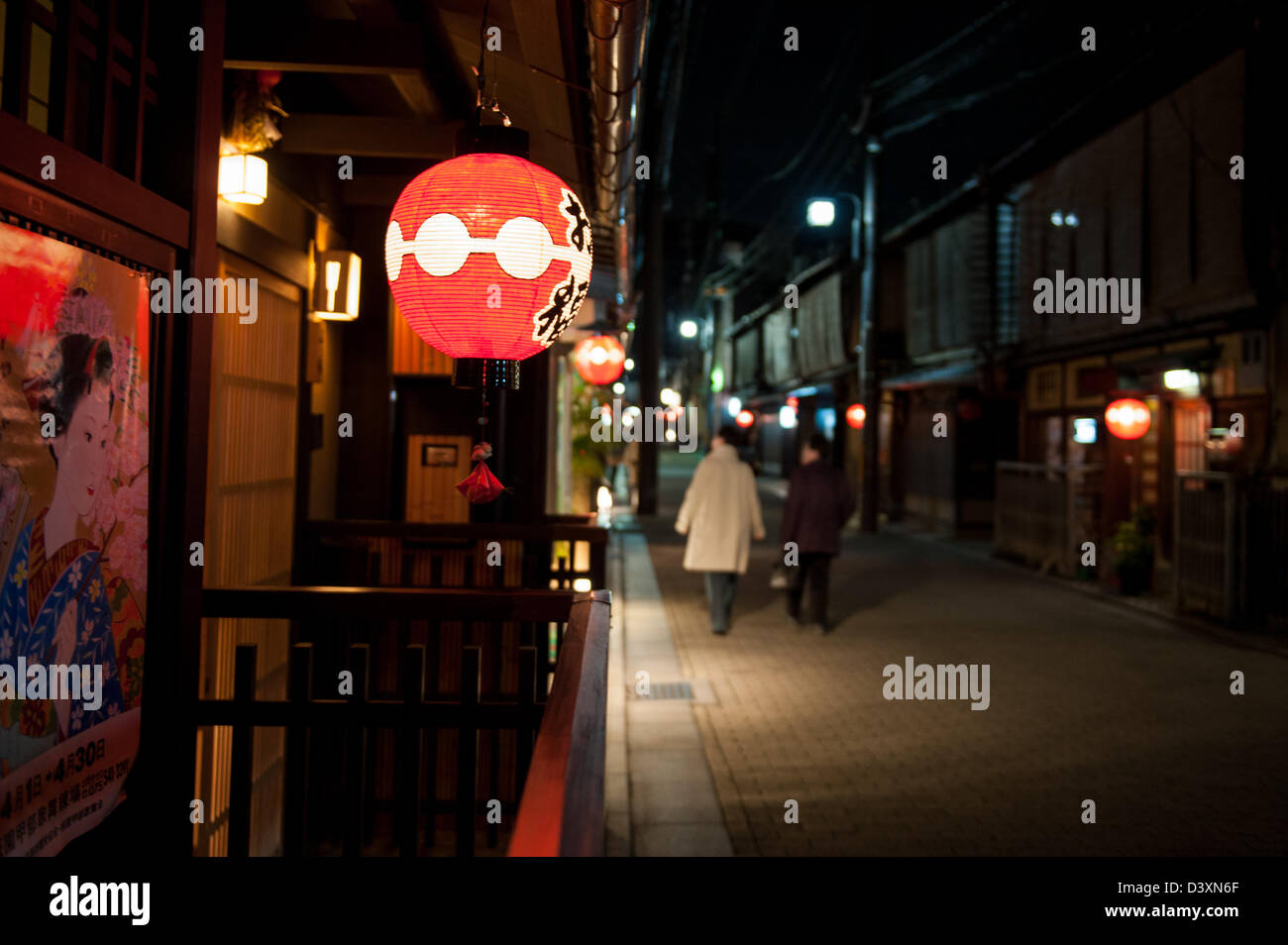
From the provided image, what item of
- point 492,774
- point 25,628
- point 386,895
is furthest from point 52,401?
point 492,774

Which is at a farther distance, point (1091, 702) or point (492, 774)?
point (1091, 702)

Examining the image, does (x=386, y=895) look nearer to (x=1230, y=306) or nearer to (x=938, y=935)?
(x=938, y=935)

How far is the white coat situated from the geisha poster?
7619mm

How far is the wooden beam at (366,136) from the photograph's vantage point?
5.68m

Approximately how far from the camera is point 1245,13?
12422 millimetres

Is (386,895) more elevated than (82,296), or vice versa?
(82,296)

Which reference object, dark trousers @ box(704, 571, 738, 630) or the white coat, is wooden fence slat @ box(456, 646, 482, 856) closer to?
the white coat

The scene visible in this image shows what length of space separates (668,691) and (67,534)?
6.36 metres

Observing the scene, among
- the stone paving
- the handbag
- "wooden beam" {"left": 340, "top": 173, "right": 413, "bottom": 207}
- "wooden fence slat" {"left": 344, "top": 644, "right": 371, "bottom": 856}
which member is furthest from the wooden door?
the handbag

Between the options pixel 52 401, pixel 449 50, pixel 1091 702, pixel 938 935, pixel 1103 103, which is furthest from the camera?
pixel 1103 103

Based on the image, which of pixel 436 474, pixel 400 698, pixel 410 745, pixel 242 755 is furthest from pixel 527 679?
pixel 436 474

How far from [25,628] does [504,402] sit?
5.55 metres

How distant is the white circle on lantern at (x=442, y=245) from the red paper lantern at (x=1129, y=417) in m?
13.2

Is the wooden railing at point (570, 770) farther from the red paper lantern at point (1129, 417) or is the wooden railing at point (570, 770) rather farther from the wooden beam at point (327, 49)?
the red paper lantern at point (1129, 417)
